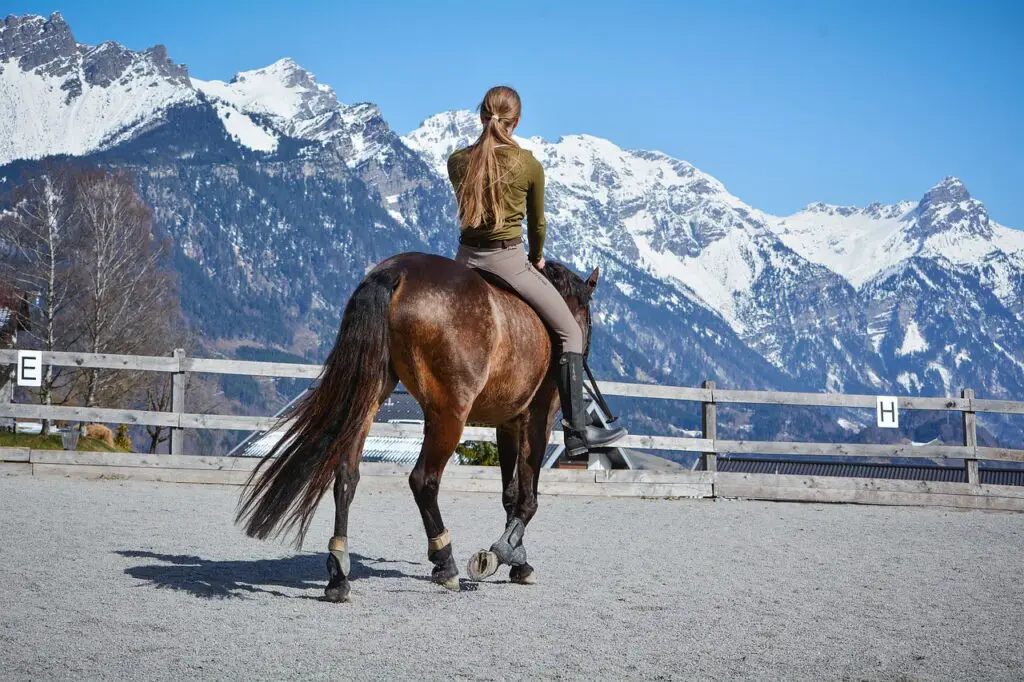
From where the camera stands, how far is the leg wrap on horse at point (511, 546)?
5902 millimetres

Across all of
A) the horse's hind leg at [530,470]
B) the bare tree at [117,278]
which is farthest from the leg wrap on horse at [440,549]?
the bare tree at [117,278]

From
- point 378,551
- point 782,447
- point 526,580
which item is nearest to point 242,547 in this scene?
point 378,551

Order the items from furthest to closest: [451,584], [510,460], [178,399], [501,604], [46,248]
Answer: [46,248] < [178,399] < [510,460] < [451,584] < [501,604]

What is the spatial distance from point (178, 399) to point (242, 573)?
269 inches

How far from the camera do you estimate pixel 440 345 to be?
18.0 ft

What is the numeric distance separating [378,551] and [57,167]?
43167 mm

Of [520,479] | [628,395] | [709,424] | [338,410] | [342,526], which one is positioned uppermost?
[628,395]

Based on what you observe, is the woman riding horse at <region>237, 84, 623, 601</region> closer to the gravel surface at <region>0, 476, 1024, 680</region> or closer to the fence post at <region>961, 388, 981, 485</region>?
the gravel surface at <region>0, 476, 1024, 680</region>

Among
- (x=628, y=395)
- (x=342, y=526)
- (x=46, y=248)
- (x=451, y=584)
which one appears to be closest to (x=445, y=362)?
(x=342, y=526)

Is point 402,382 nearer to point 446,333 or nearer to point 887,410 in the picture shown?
point 446,333

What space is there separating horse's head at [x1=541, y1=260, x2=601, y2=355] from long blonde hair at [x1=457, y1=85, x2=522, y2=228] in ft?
2.52

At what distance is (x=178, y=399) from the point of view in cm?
1248

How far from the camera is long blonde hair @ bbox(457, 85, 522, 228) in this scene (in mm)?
5863

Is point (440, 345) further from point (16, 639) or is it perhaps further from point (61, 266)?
point (61, 266)
